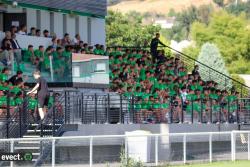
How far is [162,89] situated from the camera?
4372cm

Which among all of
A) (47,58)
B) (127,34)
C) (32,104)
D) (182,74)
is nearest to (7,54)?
(47,58)

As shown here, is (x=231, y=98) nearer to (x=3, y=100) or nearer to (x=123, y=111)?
(x=123, y=111)

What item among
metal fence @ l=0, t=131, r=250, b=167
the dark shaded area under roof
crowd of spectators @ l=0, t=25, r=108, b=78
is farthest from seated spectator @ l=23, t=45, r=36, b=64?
metal fence @ l=0, t=131, r=250, b=167

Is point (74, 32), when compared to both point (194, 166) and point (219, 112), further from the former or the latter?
point (194, 166)

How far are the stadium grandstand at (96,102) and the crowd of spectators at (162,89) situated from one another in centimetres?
5

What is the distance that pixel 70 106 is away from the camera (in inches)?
1414

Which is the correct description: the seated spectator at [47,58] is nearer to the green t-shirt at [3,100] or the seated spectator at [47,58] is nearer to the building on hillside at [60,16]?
the building on hillside at [60,16]

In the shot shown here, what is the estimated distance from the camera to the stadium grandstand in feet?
100

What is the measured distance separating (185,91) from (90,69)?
18.6 feet

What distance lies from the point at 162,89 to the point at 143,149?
12.9 metres

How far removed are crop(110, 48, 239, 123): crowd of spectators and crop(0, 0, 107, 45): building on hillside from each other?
2605 mm

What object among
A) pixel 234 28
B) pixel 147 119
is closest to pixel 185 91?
pixel 147 119

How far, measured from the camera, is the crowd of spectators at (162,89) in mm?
40066

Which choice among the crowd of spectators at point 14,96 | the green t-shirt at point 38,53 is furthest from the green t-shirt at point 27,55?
the crowd of spectators at point 14,96
